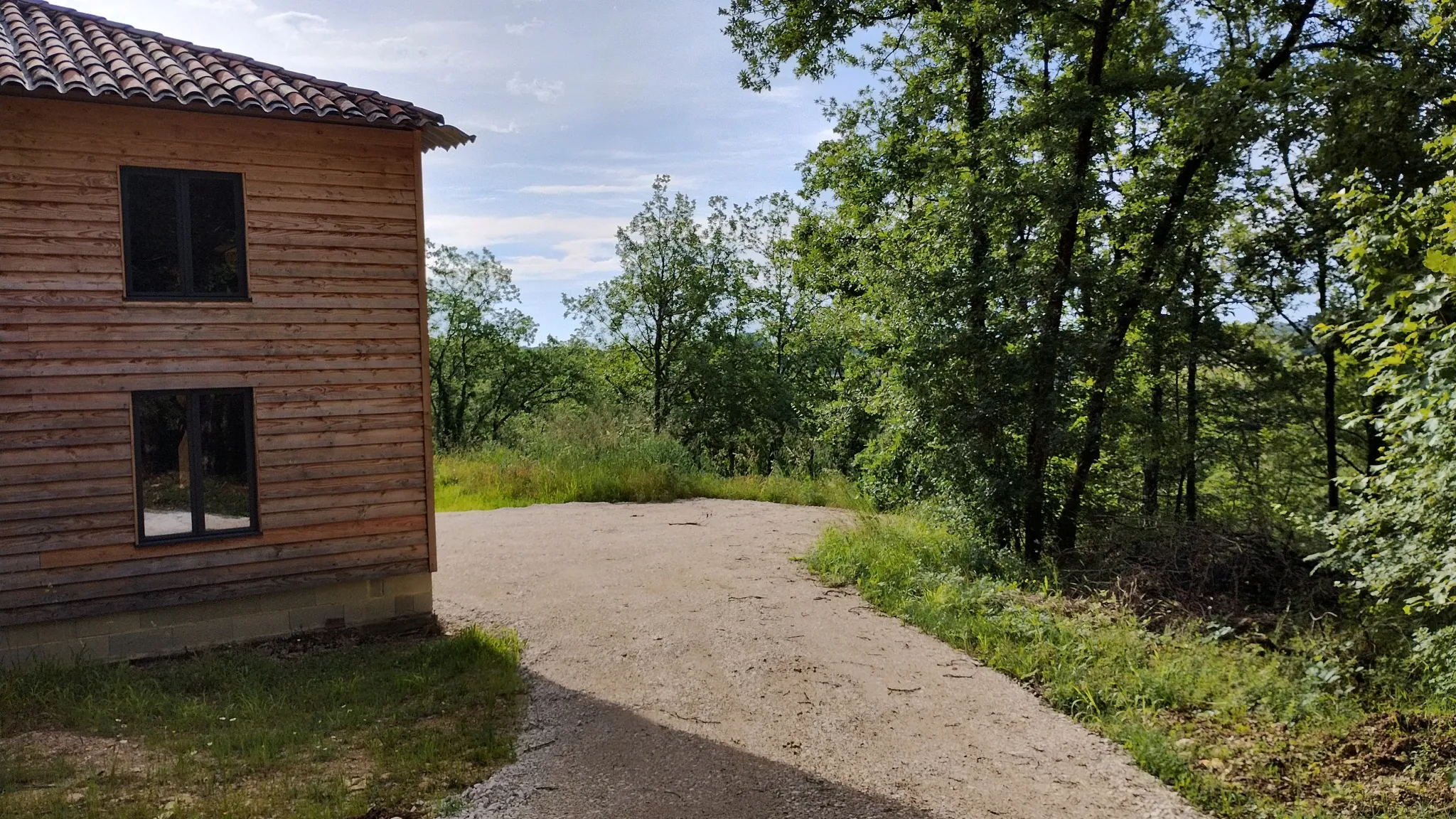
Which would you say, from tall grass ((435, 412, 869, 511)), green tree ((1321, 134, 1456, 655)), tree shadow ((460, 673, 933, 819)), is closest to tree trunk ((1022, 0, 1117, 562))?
green tree ((1321, 134, 1456, 655))

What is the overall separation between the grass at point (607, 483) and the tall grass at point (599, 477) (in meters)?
0.02

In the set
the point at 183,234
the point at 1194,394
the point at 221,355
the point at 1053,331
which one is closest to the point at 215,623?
the point at 221,355

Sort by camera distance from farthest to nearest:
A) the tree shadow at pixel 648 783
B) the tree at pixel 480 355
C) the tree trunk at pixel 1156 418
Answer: the tree at pixel 480 355 < the tree trunk at pixel 1156 418 < the tree shadow at pixel 648 783

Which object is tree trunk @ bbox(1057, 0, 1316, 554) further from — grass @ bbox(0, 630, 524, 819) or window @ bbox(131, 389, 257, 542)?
window @ bbox(131, 389, 257, 542)

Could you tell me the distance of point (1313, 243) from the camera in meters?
14.4

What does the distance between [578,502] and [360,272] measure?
8.56 meters

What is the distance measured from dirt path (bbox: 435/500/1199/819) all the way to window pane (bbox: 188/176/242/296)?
4301 mm

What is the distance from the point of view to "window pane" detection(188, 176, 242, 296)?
8.70m

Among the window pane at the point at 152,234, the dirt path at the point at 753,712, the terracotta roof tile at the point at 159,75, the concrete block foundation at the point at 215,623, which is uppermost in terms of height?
the terracotta roof tile at the point at 159,75

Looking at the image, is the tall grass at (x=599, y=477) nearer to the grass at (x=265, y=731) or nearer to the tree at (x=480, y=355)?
the grass at (x=265, y=731)

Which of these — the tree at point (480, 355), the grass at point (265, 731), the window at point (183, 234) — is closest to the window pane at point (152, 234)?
the window at point (183, 234)

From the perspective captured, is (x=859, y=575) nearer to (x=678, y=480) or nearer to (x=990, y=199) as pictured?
(x=990, y=199)

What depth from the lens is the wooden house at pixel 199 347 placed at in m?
7.99

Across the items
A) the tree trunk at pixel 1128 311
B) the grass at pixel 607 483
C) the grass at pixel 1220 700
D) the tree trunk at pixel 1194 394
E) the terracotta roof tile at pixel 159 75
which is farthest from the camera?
the grass at pixel 607 483
